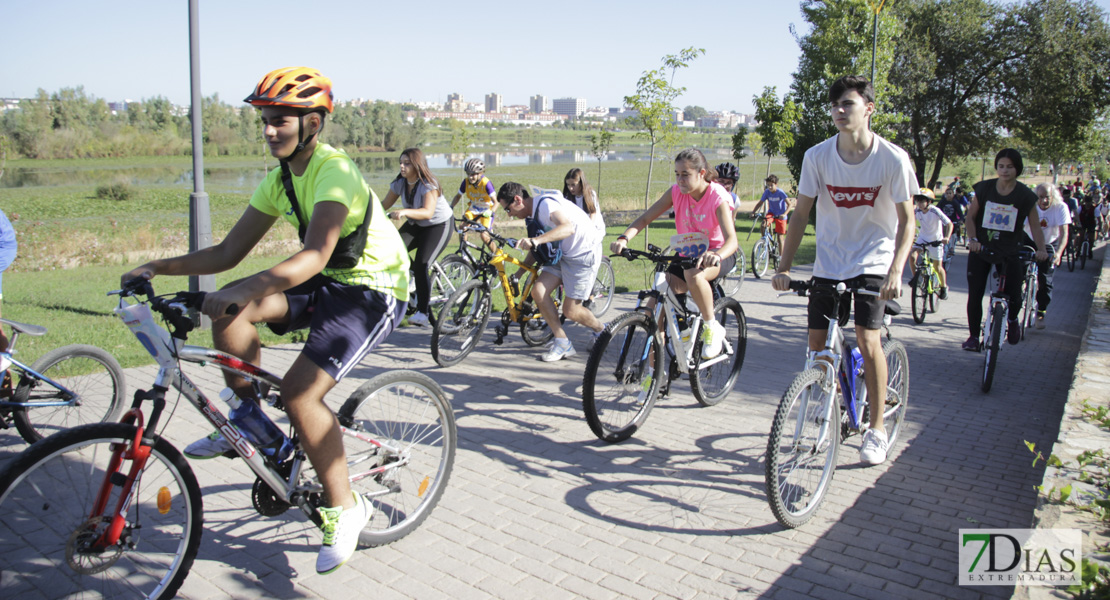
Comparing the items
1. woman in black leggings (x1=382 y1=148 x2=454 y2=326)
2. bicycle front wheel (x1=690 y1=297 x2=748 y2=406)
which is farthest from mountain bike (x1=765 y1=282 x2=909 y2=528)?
woman in black leggings (x1=382 y1=148 x2=454 y2=326)

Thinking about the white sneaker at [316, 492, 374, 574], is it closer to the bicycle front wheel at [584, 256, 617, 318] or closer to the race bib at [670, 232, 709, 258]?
the race bib at [670, 232, 709, 258]

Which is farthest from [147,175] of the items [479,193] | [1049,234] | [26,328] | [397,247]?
[397,247]

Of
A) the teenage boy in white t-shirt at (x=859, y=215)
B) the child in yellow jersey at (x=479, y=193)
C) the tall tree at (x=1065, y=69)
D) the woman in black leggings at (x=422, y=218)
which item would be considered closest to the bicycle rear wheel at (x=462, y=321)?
the woman in black leggings at (x=422, y=218)

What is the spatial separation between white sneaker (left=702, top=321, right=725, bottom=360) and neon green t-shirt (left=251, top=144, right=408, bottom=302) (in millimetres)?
2814

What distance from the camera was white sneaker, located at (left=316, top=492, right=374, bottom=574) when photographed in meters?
3.06

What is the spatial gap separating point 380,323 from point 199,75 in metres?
6.25

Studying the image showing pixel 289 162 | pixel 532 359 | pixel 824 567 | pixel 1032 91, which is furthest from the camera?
pixel 1032 91

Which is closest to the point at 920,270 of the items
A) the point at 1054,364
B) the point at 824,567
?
the point at 1054,364

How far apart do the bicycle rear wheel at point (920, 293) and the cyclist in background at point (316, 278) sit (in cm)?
849

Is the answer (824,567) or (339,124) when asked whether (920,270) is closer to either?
(824,567)

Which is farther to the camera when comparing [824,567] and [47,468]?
[824,567]

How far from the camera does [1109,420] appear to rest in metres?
4.18

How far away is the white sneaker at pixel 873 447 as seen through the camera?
4.66 meters

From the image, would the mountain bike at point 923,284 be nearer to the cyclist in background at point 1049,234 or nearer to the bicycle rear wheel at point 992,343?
the cyclist in background at point 1049,234
